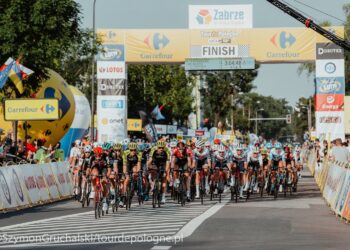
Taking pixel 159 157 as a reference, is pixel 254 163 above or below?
below

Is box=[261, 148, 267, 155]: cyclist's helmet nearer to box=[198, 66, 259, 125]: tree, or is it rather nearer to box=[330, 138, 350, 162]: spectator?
box=[330, 138, 350, 162]: spectator

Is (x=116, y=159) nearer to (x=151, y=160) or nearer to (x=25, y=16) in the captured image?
(x=151, y=160)

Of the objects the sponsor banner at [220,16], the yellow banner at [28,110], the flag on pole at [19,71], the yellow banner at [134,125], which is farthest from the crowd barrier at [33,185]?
the yellow banner at [134,125]

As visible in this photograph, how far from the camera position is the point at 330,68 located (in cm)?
4972

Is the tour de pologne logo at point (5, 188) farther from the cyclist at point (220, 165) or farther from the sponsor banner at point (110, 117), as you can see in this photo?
the sponsor banner at point (110, 117)

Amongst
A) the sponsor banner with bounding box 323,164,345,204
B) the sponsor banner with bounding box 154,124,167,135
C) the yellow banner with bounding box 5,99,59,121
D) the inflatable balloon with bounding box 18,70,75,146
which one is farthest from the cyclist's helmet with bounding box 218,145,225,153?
the sponsor banner with bounding box 154,124,167,135

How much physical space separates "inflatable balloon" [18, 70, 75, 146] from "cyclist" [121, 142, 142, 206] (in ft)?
60.8

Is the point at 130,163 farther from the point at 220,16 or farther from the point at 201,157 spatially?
the point at 220,16

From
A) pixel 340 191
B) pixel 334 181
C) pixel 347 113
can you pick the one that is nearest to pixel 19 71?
pixel 334 181

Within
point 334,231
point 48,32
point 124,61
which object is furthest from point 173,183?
point 124,61

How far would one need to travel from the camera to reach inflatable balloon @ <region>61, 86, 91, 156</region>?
165 feet

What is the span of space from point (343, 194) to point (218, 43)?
28205 millimetres

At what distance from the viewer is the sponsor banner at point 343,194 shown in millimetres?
21273

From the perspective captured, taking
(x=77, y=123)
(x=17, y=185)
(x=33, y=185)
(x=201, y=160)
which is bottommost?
(x=33, y=185)
